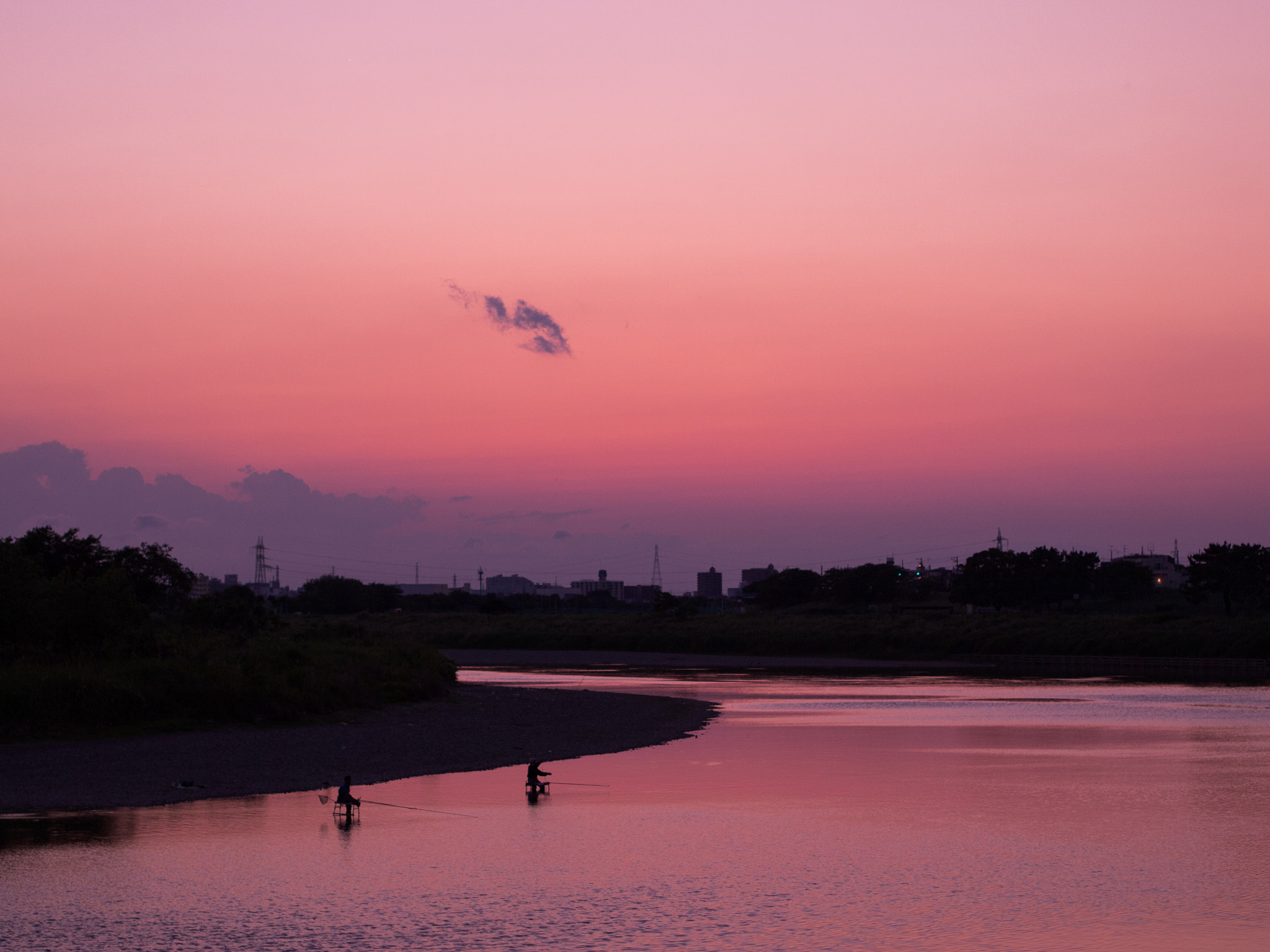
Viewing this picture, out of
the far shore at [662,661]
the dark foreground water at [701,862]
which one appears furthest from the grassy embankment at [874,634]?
the dark foreground water at [701,862]

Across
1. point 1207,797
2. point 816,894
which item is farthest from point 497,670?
point 816,894

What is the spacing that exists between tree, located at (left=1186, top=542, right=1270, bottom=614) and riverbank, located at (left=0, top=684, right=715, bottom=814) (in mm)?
93747

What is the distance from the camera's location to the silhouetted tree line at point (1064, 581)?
127438 millimetres

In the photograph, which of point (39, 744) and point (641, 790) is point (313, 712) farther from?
point (641, 790)

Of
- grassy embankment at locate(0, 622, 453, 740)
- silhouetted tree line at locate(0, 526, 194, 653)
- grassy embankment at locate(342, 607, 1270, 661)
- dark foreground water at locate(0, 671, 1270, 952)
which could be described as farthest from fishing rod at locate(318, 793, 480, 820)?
grassy embankment at locate(342, 607, 1270, 661)

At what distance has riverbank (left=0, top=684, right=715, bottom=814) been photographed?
27422mm

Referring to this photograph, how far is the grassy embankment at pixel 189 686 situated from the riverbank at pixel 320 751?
103 cm

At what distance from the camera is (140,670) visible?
3912cm

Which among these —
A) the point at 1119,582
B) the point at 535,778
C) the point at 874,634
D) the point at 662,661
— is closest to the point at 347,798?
the point at 535,778

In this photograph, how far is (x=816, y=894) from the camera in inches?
740

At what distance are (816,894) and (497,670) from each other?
236 ft

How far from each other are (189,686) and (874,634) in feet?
287

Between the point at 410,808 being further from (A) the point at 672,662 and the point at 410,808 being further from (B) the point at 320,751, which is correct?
(A) the point at 672,662

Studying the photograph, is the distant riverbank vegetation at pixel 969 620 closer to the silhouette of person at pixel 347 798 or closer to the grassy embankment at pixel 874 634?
the grassy embankment at pixel 874 634
